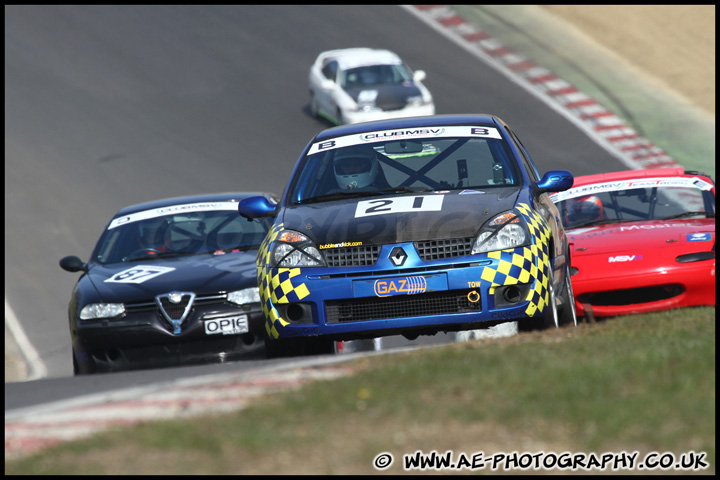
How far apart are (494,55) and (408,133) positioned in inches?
751

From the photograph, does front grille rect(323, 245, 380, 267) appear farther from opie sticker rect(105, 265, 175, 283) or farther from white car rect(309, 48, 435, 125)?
white car rect(309, 48, 435, 125)

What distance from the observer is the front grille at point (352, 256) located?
773cm

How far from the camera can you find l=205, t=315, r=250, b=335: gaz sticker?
9.38 metres

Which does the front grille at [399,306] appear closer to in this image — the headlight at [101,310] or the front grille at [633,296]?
the headlight at [101,310]

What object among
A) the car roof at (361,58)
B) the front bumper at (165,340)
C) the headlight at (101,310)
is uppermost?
the car roof at (361,58)

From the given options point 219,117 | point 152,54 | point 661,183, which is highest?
point 152,54

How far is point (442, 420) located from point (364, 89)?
59.8 ft

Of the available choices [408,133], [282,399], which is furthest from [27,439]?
[408,133]

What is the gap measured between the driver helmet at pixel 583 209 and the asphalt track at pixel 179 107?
611cm

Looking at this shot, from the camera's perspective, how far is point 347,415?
538cm

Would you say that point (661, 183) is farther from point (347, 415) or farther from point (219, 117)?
point (219, 117)

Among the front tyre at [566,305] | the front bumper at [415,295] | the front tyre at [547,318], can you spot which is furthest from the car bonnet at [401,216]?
the front tyre at [566,305]

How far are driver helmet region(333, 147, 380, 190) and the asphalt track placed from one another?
6.03 meters

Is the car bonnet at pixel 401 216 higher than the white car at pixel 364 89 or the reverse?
the reverse
